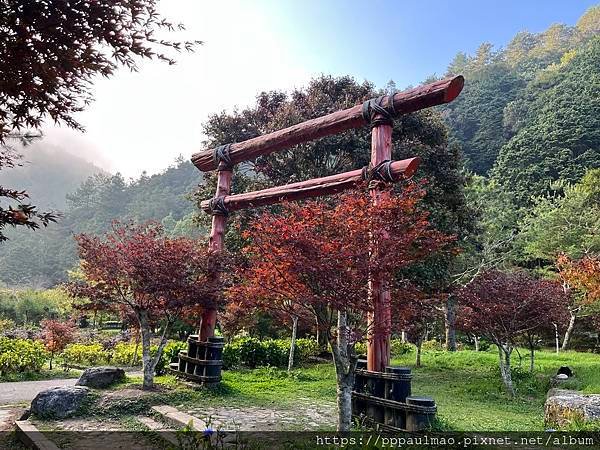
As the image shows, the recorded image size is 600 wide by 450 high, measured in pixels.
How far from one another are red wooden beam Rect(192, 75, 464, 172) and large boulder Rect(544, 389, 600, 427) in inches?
160

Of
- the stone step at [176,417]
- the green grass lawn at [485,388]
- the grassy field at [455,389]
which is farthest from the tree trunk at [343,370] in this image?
the stone step at [176,417]

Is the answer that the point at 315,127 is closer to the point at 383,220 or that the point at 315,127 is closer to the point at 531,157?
the point at 383,220

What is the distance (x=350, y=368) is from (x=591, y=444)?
228cm

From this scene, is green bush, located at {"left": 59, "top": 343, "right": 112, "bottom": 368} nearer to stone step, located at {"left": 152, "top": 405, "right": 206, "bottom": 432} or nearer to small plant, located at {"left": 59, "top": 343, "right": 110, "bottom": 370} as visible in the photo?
small plant, located at {"left": 59, "top": 343, "right": 110, "bottom": 370}

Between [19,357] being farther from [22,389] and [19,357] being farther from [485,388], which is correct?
[485,388]

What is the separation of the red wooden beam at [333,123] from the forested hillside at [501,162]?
9.83ft

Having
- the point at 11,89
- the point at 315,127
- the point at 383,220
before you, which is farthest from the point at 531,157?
the point at 11,89

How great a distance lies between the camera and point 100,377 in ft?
23.7

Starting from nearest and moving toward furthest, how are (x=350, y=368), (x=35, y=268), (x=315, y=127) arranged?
(x=350, y=368)
(x=315, y=127)
(x=35, y=268)

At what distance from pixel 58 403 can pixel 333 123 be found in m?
5.53

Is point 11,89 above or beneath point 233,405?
above

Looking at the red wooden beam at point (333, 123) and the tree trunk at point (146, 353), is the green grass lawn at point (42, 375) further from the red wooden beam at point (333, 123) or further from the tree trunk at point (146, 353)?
the red wooden beam at point (333, 123)

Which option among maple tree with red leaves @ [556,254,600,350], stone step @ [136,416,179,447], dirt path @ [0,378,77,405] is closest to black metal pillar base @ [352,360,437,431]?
stone step @ [136,416,179,447]

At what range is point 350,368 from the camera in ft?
15.0
